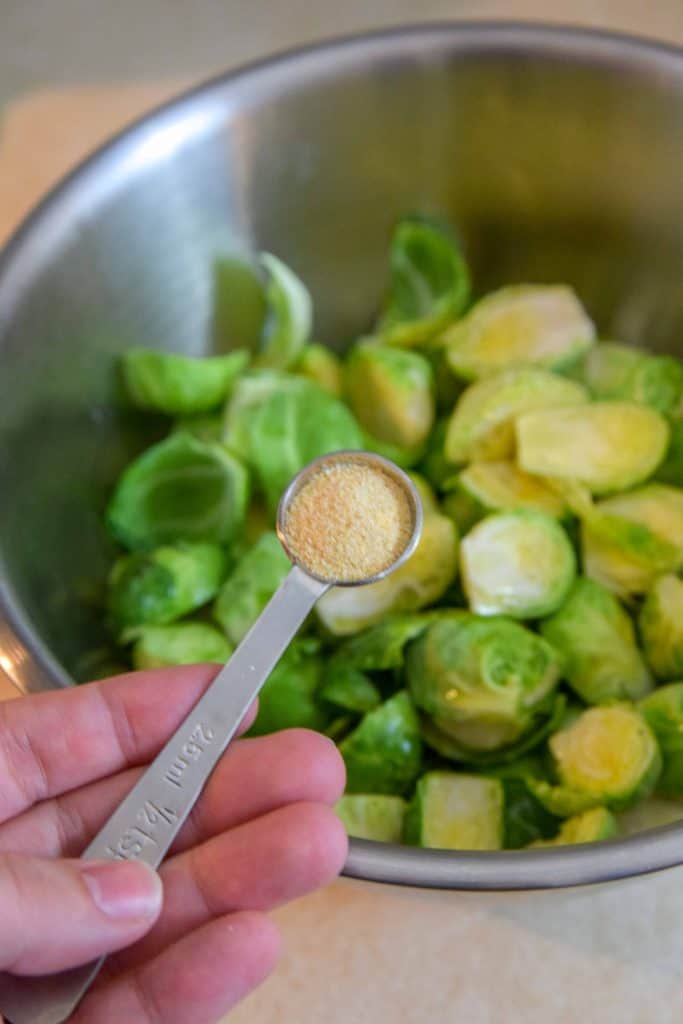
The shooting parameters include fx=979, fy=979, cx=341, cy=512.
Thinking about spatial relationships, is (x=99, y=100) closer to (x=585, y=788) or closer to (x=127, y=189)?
(x=127, y=189)

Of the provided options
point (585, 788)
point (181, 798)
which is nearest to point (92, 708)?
point (181, 798)

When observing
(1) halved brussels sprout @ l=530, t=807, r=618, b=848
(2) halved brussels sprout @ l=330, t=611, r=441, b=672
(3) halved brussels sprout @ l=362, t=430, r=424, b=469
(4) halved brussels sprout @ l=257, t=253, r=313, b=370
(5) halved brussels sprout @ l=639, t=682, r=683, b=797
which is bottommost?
(5) halved brussels sprout @ l=639, t=682, r=683, b=797

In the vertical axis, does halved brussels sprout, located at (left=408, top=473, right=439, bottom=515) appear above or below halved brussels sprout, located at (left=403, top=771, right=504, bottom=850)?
above

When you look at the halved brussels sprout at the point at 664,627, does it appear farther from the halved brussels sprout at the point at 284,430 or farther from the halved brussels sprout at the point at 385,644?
the halved brussels sprout at the point at 284,430

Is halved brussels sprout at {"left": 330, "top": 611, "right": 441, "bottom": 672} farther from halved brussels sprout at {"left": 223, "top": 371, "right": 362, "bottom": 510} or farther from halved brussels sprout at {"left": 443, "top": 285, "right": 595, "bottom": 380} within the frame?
halved brussels sprout at {"left": 443, "top": 285, "right": 595, "bottom": 380}

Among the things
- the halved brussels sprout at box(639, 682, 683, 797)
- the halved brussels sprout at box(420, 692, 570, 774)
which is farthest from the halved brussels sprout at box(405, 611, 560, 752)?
the halved brussels sprout at box(639, 682, 683, 797)

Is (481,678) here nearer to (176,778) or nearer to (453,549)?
(453,549)

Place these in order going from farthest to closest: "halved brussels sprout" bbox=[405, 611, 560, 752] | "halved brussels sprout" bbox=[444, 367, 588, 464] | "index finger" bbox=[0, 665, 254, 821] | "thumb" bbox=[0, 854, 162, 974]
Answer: "halved brussels sprout" bbox=[444, 367, 588, 464]
"halved brussels sprout" bbox=[405, 611, 560, 752]
"index finger" bbox=[0, 665, 254, 821]
"thumb" bbox=[0, 854, 162, 974]

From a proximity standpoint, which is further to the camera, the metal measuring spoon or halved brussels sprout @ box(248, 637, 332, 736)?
halved brussels sprout @ box(248, 637, 332, 736)

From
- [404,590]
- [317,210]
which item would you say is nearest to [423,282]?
[317,210]
